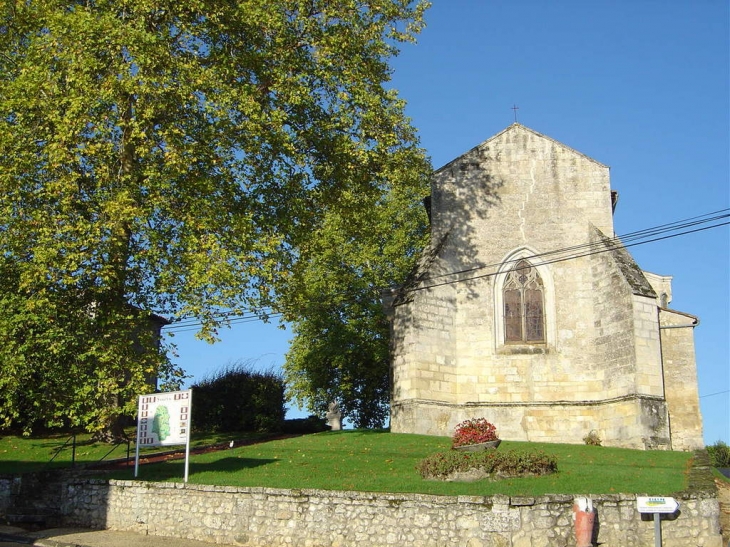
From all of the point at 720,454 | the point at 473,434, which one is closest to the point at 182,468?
the point at 473,434

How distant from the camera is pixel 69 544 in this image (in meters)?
14.1

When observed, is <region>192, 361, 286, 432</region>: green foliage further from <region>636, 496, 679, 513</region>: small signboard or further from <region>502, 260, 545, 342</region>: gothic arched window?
<region>636, 496, 679, 513</region>: small signboard

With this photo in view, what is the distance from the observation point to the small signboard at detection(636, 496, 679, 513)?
41.7 feet

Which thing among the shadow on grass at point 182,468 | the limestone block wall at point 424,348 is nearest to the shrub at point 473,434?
the limestone block wall at point 424,348

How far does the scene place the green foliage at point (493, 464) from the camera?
16.0 m

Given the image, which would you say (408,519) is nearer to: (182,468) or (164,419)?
(164,419)

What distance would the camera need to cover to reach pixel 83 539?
14906 millimetres

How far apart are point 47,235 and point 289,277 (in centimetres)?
663

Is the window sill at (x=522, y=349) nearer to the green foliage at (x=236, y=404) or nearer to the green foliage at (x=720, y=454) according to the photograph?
the green foliage at (x=236, y=404)

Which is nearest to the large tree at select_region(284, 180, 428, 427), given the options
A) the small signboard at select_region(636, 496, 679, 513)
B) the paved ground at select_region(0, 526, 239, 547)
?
Result: the paved ground at select_region(0, 526, 239, 547)

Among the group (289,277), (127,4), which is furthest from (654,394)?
(127,4)

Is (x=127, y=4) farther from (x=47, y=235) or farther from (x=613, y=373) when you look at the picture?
(x=613, y=373)

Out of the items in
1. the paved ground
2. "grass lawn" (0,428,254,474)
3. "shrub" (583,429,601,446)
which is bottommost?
the paved ground

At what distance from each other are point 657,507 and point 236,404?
2021 cm
